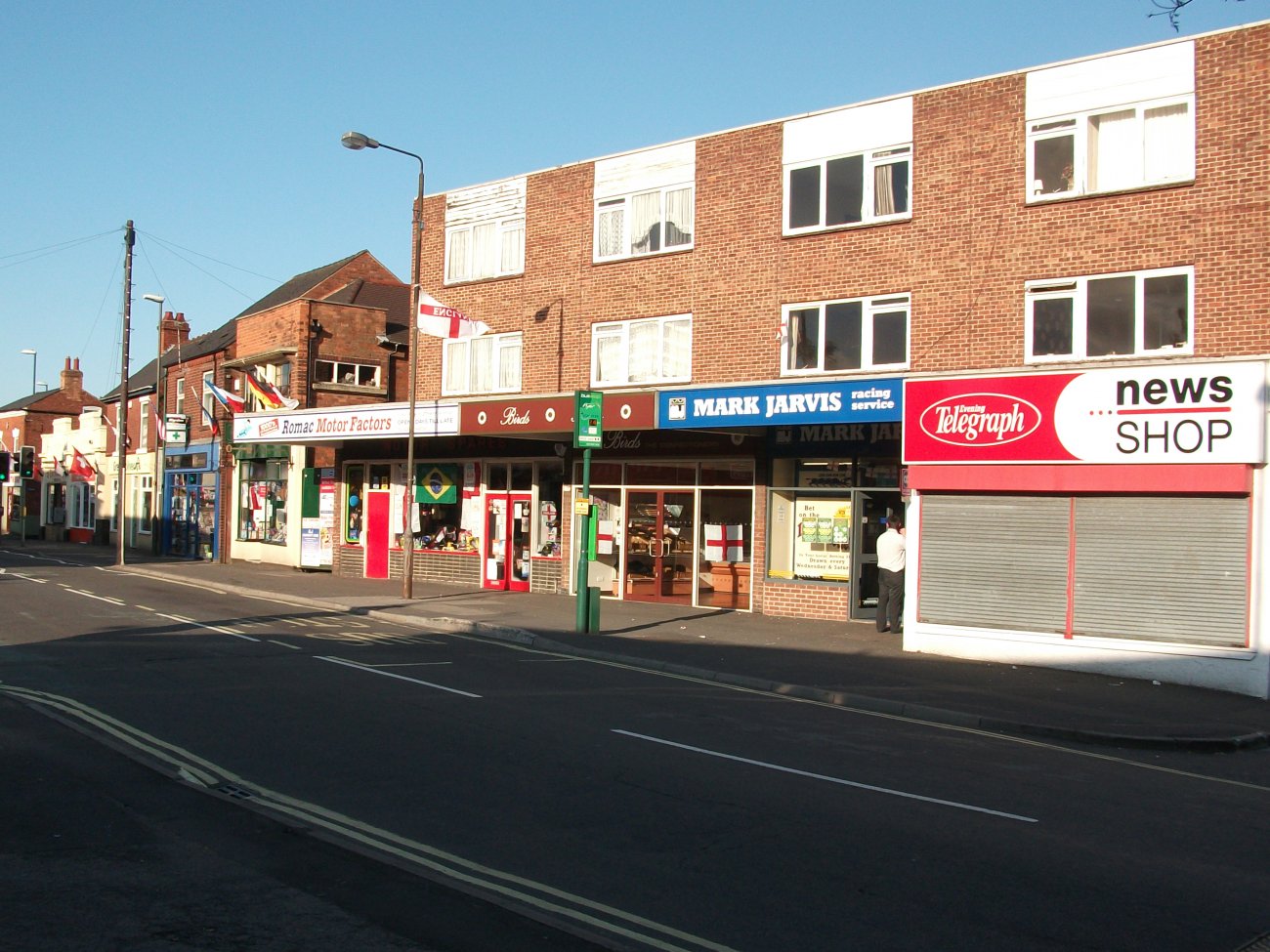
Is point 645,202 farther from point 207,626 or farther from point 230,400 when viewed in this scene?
point 230,400

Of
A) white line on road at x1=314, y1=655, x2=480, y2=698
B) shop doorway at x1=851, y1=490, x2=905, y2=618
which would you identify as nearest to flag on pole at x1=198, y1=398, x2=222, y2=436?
shop doorway at x1=851, y1=490, x2=905, y2=618

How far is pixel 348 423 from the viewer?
1061 inches

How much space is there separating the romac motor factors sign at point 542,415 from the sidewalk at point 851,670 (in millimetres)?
3552

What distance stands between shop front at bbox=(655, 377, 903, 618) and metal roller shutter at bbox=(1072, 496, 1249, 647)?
452 cm

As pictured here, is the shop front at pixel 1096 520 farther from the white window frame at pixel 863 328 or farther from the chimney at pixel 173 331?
the chimney at pixel 173 331

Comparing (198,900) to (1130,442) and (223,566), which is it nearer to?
(1130,442)

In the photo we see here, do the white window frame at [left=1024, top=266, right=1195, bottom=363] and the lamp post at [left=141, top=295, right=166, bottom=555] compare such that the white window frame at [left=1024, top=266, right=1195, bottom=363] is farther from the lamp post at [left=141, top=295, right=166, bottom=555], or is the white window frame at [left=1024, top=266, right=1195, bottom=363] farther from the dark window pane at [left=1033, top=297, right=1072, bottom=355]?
the lamp post at [left=141, top=295, right=166, bottom=555]

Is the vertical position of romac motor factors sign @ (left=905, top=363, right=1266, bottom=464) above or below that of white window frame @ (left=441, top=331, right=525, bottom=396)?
below

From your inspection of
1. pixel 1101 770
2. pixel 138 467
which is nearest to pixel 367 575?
pixel 138 467

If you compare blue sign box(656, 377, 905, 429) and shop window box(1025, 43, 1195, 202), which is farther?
blue sign box(656, 377, 905, 429)

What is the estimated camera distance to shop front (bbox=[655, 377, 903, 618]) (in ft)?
64.4

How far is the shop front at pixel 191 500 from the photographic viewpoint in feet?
126

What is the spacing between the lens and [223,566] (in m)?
34.8

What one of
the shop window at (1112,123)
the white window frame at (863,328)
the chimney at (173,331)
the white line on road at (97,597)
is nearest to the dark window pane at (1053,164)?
the shop window at (1112,123)
